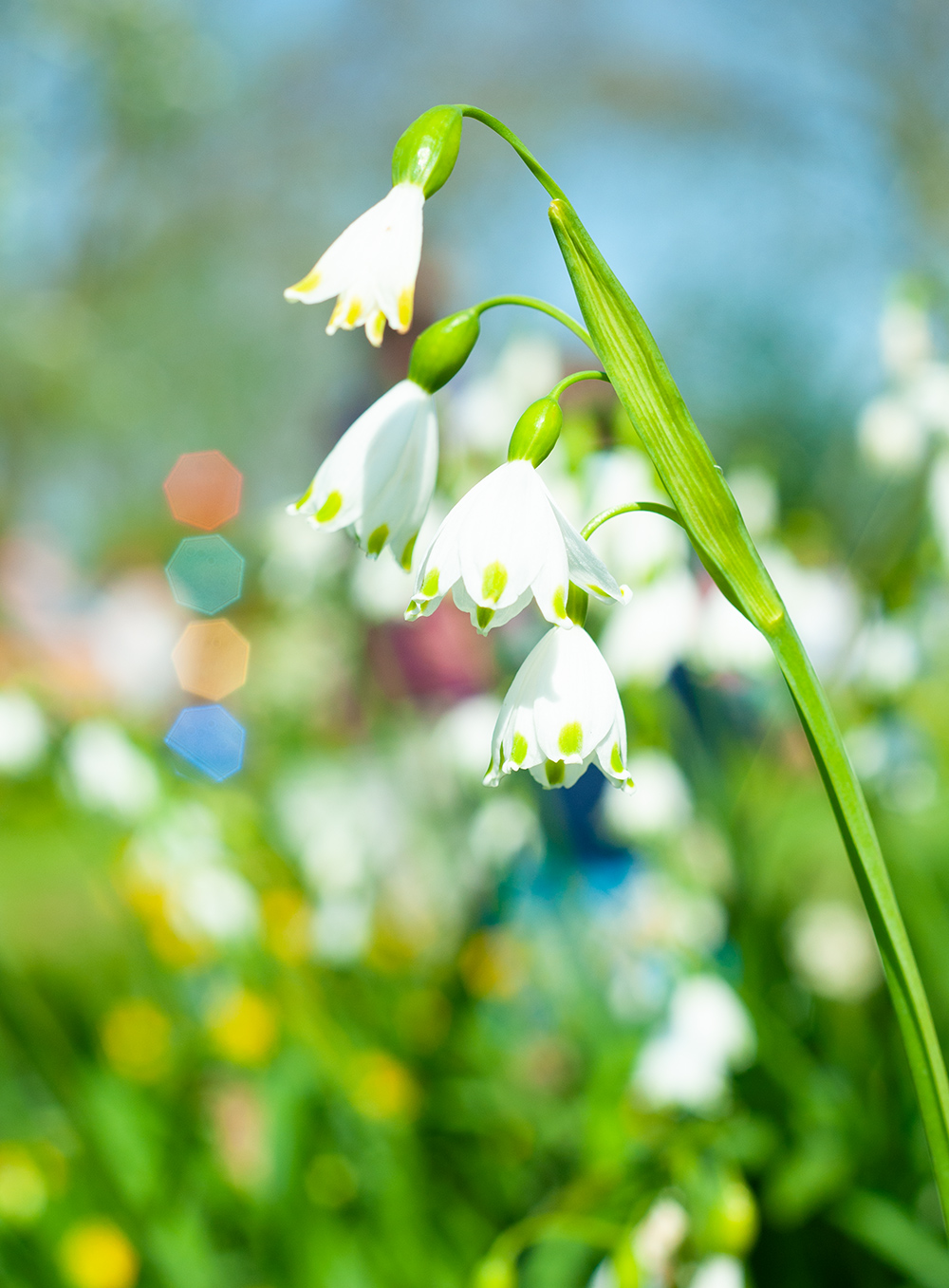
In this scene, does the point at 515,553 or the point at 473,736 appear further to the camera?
the point at 473,736

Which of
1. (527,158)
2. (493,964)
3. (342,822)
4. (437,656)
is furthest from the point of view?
(437,656)

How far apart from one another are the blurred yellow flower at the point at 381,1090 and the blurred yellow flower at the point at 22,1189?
47cm

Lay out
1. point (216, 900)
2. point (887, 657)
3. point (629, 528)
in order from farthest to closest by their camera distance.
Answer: point (216, 900)
point (887, 657)
point (629, 528)

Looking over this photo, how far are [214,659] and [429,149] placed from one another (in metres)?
2.61

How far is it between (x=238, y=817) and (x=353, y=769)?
0.78m

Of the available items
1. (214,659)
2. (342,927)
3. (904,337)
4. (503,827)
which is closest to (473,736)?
(503,827)

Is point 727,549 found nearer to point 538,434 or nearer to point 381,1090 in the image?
point 538,434

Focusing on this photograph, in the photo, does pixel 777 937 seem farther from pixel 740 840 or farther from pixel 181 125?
pixel 181 125

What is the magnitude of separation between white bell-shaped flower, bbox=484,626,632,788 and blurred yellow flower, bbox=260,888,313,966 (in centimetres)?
128

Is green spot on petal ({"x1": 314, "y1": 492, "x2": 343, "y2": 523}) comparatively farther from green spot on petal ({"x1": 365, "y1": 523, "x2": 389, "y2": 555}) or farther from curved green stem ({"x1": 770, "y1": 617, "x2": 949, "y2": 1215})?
curved green stem ({"x1": 770, "y1": 617, "x2": 949, "y2": 1215})

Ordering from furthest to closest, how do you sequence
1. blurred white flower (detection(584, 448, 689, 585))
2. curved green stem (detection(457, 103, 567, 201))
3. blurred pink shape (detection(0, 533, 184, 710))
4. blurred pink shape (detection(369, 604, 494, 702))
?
blurred pink shape (detection(0, 533, 184, 710))
blurred pink shape (detection(369, 604, 494, 702))
blurred white flower (detection(584, 448, 689, 585))
curved green stem (detection(457, 103, 567, 201))

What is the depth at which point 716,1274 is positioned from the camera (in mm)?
772

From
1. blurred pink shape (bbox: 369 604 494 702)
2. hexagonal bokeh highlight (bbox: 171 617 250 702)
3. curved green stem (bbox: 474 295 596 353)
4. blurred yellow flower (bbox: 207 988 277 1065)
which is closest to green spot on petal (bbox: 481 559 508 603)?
curved green stem (bbox: 474 295 596 353)

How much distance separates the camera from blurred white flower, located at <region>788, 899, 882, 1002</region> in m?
1.68
